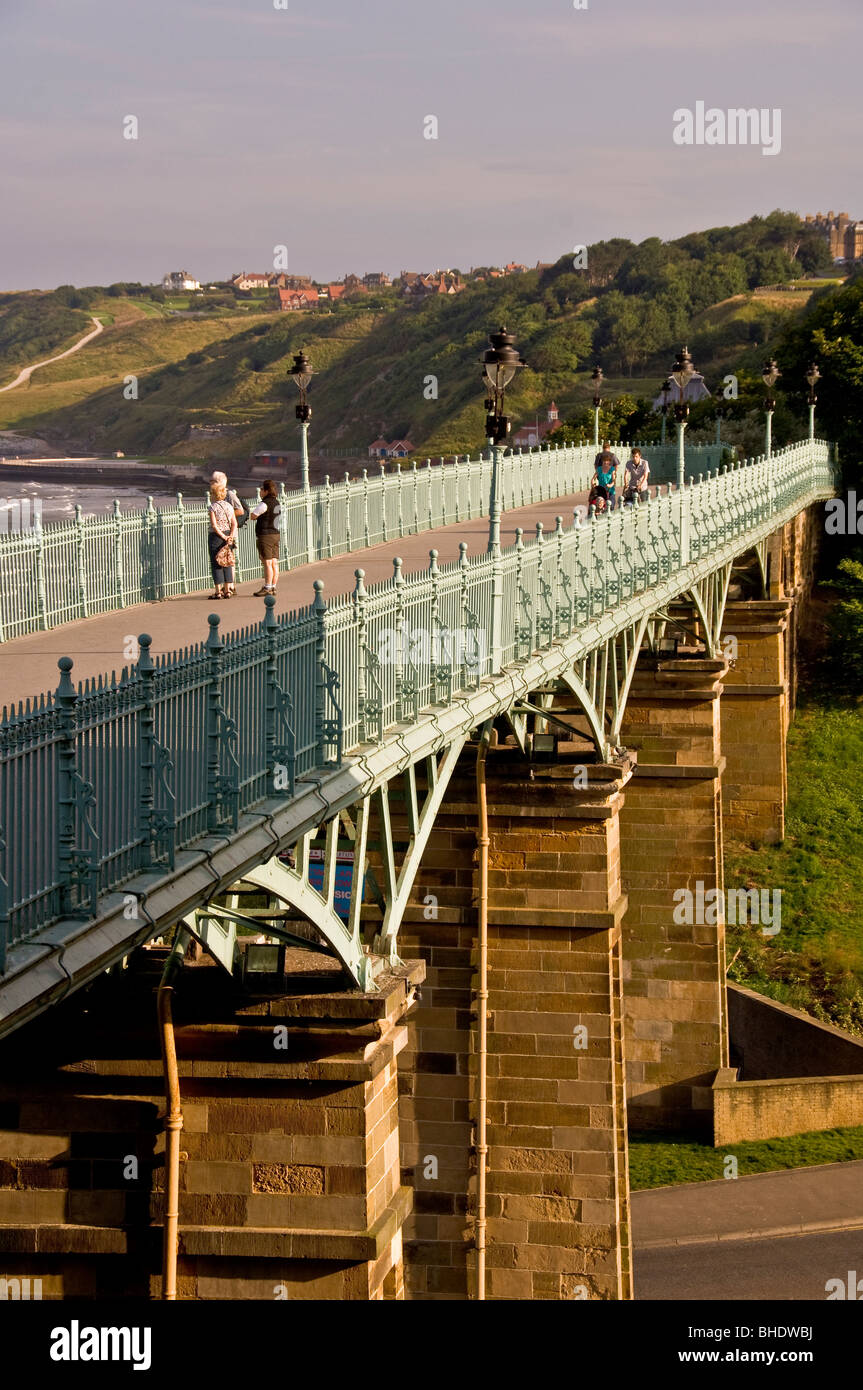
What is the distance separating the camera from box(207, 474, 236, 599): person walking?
771 inches

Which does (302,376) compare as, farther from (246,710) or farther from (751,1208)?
(246,710)

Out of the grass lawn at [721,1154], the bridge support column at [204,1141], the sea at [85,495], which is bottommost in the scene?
the grass lawn at [721,1154]

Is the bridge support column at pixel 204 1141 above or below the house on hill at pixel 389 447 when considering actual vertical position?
below

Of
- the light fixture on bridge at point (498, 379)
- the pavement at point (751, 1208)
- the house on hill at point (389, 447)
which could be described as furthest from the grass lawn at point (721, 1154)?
the house on hill at point (389, 447)

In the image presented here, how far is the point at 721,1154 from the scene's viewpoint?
1260 inches

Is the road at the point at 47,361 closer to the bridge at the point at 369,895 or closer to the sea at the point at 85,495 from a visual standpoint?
the sea at the point at 85,495

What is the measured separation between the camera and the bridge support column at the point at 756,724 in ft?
148

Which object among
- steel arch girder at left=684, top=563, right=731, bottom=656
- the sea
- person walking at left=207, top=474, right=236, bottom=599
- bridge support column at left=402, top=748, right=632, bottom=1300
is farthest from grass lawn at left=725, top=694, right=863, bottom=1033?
person walking at left=207, top=474, right=236, bottom=599

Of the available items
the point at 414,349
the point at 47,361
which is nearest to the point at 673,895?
the point at 414,349

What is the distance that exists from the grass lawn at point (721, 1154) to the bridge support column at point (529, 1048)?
30.8 ft

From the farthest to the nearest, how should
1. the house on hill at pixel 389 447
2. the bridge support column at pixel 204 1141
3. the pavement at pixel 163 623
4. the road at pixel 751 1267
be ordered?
1. the house on hill at pixel 389 447
2. the road at pixel 751 1267
3. the pavement at pixel 163 623
4. the bridge support column at pixel 204 1141

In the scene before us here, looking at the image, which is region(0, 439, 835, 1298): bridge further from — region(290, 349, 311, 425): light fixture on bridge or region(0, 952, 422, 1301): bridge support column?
region(290, 349, 311, 425): light fixture on bridge
